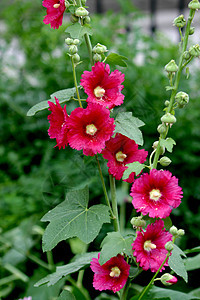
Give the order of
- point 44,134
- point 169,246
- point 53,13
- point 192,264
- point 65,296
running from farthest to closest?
1. point 44,134
2. point 192,264
3. point 65,296
4. point 53,13
5. point 169,246

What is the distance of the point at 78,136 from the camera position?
0.64 meters

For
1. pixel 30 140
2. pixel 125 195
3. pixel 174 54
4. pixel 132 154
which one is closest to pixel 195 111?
pixel 174 54

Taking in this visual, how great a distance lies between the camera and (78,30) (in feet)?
2.16

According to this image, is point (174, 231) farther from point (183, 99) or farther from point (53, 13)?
point (53, 13)

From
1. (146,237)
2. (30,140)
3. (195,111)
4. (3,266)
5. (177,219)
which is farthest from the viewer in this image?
(30,140)

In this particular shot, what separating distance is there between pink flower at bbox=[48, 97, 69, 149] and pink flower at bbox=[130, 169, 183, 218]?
0.13 metres

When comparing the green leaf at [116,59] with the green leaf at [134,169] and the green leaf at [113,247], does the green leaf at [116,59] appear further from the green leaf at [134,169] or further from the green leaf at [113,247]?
the green leaf at [113,247]

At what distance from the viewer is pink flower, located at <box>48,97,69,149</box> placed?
650 mm

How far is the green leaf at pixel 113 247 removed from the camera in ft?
2.02

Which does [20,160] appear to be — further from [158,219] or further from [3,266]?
[158,219]

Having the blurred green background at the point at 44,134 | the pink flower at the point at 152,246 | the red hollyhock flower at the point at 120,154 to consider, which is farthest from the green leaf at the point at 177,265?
the blurred green background at the point at 44,134

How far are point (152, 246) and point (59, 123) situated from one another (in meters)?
0.24

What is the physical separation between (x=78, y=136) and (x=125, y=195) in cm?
95

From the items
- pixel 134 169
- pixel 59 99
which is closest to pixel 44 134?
pixel 59 99
